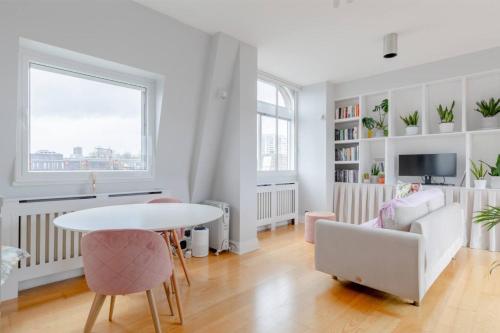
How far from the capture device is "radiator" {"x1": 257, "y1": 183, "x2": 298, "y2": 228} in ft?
14.3

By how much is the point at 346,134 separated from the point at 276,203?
68.7 inches

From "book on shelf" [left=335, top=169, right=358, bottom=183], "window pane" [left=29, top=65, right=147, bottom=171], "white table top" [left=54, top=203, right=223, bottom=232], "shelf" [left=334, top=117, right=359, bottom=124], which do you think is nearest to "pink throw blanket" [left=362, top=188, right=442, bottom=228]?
"white table top" [left=54, top=203, right=223, bottom=232]

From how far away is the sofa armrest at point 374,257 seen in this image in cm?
206

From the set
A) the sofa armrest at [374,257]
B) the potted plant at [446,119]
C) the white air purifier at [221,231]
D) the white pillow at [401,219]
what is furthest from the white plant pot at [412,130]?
the white air purifier at [221,231]

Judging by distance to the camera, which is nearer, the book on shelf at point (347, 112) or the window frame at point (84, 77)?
the window frame at point (84, 77)

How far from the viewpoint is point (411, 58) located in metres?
Result: 3.85

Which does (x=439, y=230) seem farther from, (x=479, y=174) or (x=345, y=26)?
(x=345, y=26)

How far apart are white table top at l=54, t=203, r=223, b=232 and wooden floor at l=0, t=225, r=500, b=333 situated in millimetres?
730

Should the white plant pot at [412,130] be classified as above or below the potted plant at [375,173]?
above

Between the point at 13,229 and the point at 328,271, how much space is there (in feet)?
8.58

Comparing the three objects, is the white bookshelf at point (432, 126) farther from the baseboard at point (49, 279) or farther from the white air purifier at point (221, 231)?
the baseboard at point (49, 279)

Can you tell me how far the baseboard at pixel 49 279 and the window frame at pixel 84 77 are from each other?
0.84 metres

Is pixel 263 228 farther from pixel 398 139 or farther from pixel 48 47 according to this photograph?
pixel 48 47

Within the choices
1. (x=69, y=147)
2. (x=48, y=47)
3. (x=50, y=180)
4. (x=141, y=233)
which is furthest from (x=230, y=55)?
(x=141, y=233)
